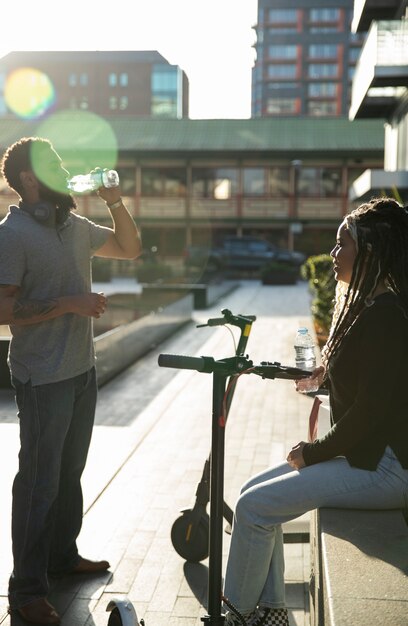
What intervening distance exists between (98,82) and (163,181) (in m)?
74.2

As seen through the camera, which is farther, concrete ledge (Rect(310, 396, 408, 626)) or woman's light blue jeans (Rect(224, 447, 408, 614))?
woman's light blue jeans (Rect(224, 447, 408, 614))

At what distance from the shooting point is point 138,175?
45938 millimetres

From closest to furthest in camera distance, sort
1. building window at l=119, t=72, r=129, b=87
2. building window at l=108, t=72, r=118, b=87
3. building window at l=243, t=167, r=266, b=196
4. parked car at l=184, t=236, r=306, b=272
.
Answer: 1. parked car at l=184, t=236, r=306, b=272
2. building window at l=243, t=167, r=266, b=196
3. building window at l=119, t=72, r=129, b=87
4. building window at l=108, t=72, r=118, b=87

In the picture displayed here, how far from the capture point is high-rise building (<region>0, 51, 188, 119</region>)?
112000 mm

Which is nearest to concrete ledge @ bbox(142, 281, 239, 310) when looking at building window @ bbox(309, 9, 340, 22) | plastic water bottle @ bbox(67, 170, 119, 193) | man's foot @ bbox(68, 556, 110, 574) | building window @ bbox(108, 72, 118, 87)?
man's foot @ bbox(68, 556, 110, 574)

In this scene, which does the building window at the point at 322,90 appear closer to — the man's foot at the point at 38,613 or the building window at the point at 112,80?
the building window at the point at 112,80

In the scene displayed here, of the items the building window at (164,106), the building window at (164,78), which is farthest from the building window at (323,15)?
the building window at (164,106)

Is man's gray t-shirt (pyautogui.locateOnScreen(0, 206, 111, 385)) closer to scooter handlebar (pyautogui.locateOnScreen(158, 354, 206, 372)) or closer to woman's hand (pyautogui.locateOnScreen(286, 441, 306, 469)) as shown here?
scooter handlebar (pyautogui.locateOnScreen(158, 354, 206, 372))

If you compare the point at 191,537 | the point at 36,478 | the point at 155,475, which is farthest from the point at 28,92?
the point at 36,478

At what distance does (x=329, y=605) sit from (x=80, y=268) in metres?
2.07

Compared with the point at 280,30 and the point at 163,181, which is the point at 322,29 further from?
the point at 163,181

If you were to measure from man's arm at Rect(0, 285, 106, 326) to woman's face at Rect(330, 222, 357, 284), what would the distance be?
1.11 meters

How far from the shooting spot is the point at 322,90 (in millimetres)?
110250

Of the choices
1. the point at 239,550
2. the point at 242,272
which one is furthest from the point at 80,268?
the point at 242,272
